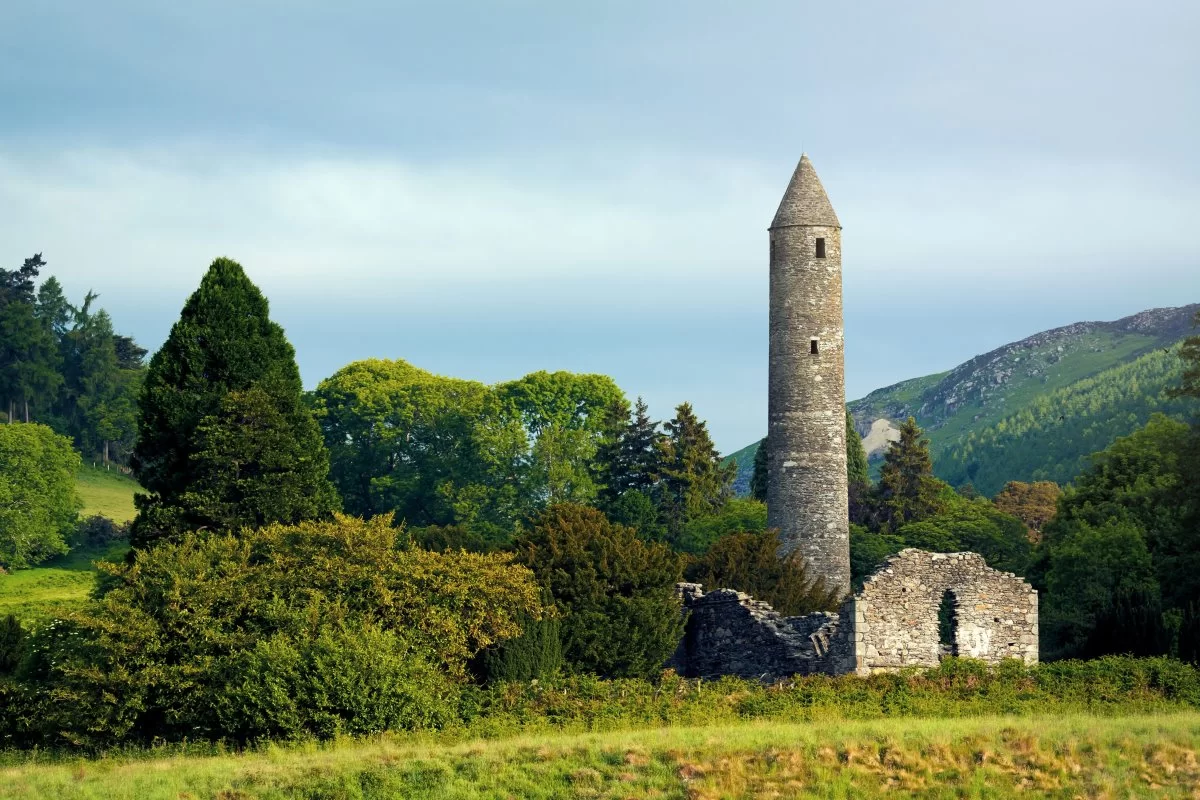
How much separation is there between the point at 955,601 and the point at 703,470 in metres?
41.0

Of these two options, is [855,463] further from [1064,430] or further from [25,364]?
[1064,430]

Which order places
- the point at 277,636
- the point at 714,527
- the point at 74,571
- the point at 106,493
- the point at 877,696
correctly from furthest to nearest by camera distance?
the point at 106,493 → the point at 74,571 → the point at 714,527 → the point at 277,636 → the point at 877,696

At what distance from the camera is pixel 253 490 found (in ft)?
128

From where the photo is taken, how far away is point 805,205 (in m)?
54.4

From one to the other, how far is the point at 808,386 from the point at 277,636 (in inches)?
1034

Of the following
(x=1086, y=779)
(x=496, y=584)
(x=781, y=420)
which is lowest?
(x=1086, y=779)

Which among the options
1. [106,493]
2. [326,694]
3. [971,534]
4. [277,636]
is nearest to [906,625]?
[326,694]

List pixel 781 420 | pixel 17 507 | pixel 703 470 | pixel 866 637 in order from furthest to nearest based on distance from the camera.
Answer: pixel 17 507 < pixel 703 470 < pixel 781 420 < pixel 866 637

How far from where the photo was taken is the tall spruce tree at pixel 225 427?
128 feet

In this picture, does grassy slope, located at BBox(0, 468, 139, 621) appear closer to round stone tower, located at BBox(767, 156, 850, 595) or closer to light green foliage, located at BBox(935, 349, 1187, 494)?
round stone tower, located at BBox(767, 156, 850, 595)

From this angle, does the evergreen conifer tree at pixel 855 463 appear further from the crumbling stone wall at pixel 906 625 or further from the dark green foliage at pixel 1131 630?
the crumbling stone wall at pixel 906 625

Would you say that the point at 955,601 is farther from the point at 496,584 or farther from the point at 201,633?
the point at 201,633

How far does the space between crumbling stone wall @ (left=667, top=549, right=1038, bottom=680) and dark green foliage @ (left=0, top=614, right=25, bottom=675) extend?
1403 centimetres

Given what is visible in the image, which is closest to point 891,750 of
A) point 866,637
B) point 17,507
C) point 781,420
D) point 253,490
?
point 866,637
